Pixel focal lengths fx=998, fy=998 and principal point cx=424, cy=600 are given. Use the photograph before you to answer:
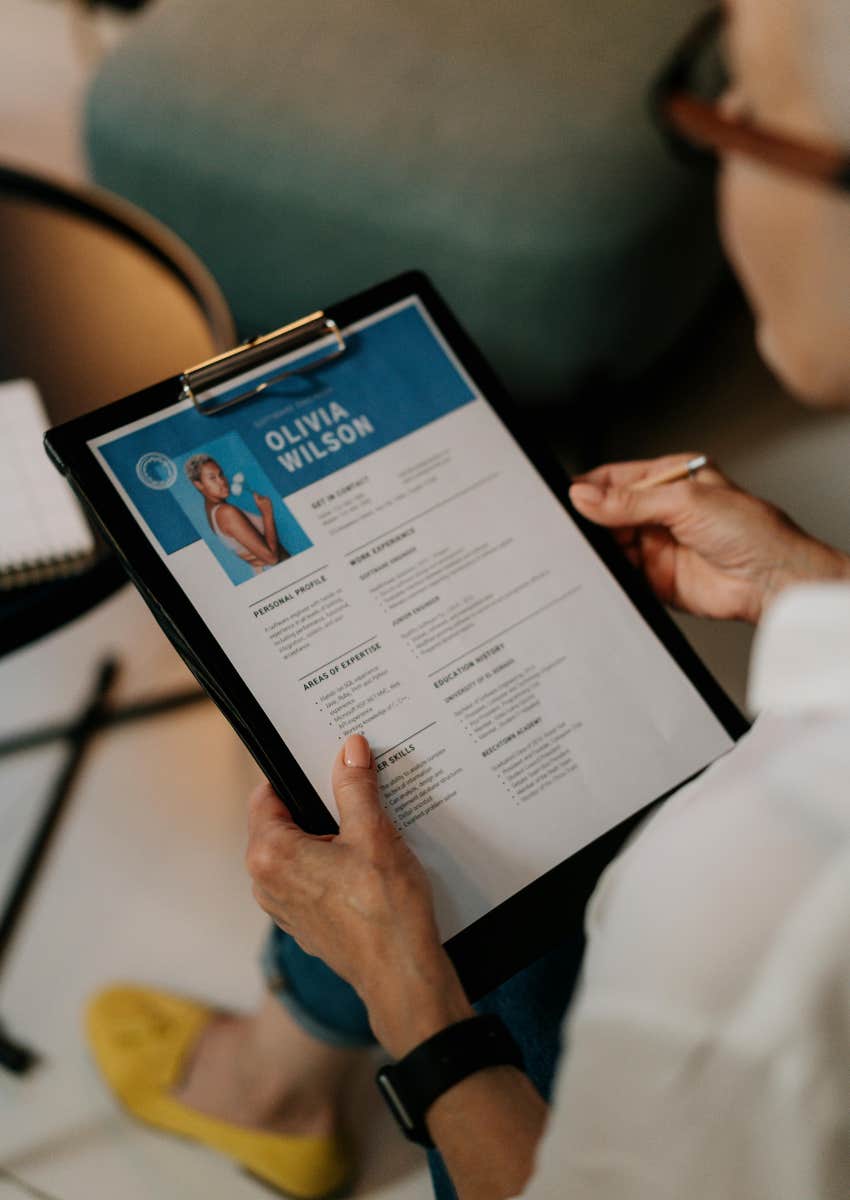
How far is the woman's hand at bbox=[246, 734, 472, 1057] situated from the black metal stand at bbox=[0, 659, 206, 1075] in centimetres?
69

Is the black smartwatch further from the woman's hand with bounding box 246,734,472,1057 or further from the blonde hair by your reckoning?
the blonde hair

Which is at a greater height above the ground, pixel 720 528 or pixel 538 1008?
pixel 720 528

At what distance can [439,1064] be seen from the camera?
56 cm

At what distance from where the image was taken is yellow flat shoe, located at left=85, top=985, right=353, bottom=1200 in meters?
1.03

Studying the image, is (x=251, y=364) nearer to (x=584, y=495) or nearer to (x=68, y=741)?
(x=584, y=495)

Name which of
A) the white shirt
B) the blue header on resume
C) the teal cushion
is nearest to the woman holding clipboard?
the white shirt

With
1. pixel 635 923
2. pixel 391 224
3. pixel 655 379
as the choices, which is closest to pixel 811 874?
pixel 635 923

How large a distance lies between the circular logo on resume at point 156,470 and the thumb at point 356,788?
210mm

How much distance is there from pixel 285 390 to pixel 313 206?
70 centimetres

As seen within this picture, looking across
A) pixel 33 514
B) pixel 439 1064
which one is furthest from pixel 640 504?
pixel 33 514

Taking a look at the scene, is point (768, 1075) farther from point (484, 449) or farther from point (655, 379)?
point (655, 379)

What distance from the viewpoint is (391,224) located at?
1.27m

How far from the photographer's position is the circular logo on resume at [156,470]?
663 millimetres

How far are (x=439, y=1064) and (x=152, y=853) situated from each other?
0.77 metres
